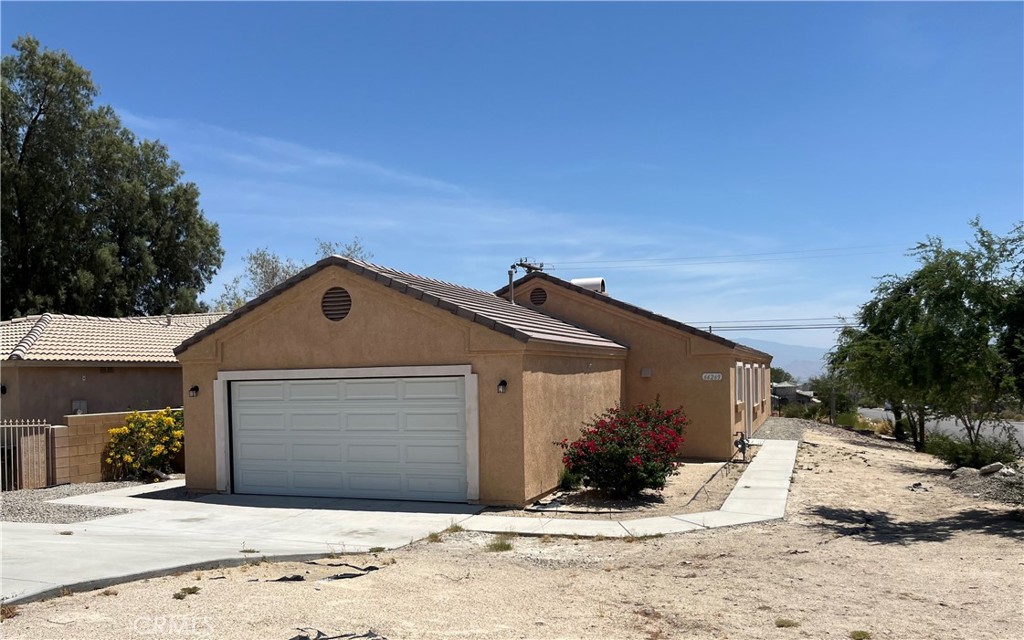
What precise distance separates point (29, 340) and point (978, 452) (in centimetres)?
2298

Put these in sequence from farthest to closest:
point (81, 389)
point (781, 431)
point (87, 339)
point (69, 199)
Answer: point (69, 199) → point (781, 431) → point (87, 339) → point (81, 389)

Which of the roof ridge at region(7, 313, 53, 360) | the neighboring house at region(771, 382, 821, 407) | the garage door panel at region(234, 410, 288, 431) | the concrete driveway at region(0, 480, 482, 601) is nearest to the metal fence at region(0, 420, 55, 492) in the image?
the concrete driveway at region(0, 480, 482, 601)

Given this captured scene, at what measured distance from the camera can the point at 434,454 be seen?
13469 millimetres

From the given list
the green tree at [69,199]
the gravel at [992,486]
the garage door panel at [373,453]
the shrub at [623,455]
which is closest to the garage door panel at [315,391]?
the garage door panel at [373,453]

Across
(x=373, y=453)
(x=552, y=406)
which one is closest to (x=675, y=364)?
(x=552, y=406)

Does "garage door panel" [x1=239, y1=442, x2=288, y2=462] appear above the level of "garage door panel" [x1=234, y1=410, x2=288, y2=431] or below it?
below

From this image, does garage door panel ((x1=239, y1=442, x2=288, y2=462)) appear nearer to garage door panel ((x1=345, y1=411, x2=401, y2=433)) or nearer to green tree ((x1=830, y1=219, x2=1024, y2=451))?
garage door panel ((x1=345, y1=411, x2=401, y2=433))

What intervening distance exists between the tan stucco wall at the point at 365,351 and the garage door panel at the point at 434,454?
535 millimetres

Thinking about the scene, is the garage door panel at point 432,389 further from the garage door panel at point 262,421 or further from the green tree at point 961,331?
the green tree at point 961,331

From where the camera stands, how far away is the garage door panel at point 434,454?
43.8 ft

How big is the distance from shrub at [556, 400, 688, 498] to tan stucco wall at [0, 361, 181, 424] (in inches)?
527

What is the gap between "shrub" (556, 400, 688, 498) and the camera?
13094mm

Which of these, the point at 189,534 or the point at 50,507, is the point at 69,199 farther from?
the point at 189,534

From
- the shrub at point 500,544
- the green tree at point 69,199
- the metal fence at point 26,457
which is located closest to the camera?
the shrub at point 500,544
